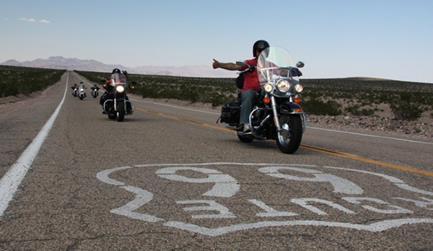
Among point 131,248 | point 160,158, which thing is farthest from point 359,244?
point 160,158

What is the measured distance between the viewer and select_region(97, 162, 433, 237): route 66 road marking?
391 centimetres

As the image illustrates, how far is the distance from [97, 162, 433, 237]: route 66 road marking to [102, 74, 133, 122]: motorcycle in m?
8.55

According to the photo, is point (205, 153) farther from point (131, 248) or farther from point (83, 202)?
point (131, 248)

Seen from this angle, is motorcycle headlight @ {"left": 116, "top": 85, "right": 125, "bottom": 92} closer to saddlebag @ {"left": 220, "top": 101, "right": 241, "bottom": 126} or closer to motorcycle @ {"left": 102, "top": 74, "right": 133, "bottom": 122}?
motorcycle @ {"left": 102, "top": 74, "right": 133, "bottom": 122}

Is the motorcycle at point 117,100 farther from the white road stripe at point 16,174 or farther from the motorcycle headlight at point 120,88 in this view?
the white road stripe at point 16,174

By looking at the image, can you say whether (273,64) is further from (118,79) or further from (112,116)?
(112,116)

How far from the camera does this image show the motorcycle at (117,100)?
49.2 feet

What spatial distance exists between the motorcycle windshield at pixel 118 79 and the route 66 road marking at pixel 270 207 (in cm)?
902

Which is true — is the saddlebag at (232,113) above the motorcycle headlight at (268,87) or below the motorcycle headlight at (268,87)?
below

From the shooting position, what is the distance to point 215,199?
15.6ft

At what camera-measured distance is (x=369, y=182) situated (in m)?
5.83

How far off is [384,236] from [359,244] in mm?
291

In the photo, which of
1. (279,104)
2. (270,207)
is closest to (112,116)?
(279,104)

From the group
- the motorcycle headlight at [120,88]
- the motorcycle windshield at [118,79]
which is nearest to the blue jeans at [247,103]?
the motorcycle headlight at [120,88]
